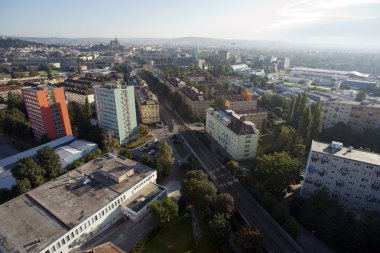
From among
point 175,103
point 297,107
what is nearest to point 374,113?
point 297,107

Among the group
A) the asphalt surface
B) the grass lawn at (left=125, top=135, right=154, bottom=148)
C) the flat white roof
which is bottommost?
the asphalt surface

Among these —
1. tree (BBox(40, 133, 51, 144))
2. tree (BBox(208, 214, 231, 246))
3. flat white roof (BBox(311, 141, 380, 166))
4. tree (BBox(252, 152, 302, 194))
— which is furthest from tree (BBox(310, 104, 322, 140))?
tree (BBox(40, 133, 51, 144))

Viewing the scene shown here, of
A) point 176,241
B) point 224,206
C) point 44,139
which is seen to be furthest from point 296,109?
point 44,139

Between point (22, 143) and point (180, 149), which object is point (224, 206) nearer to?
point (180, 149)

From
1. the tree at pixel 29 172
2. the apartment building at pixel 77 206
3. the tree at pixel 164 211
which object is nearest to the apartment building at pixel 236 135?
the apartment building at pixel 77 206

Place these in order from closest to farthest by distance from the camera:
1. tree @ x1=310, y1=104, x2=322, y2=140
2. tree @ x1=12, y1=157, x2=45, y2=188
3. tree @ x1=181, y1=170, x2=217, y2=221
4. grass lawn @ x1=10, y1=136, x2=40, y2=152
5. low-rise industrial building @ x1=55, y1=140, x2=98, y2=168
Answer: tree @ x1=181, y1=170, x2=217, y2=221, tree @ x1=12, y1=157, x2=45, y2=188, low-rise industrial building @ x1=55, y1=140, x2=98, y2=168, tree @ x1=310, y1=104, x2=322, y2=140, grass lawn @ x1=10, y1=136, x2=40, y2=152

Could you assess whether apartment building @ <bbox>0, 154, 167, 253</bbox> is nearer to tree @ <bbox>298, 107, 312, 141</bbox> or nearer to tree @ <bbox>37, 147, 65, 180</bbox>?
tree @ <bbox>37, 147, 65, 180</bbox>
